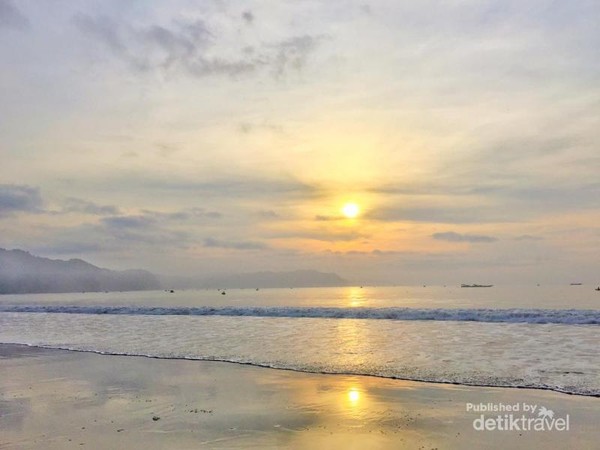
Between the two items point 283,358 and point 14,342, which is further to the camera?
point 14,342

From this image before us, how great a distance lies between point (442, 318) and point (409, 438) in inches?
1261

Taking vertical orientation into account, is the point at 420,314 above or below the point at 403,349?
above

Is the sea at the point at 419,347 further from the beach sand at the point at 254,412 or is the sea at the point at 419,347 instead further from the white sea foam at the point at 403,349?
the beach sand at the point at 254,412

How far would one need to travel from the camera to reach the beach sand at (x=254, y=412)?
8.70 metres

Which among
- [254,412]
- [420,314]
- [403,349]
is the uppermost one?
[420,314]

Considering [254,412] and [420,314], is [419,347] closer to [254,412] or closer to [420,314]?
[254,412]

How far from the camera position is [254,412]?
1070 centimetres

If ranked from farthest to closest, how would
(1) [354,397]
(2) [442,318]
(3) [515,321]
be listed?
1. (2) [442,318]
2. (3) [515,321]
3. (1) [354,397]

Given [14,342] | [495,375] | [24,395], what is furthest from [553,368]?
[14,342]

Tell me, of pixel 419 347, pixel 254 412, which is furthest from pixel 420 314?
pixel 254 412

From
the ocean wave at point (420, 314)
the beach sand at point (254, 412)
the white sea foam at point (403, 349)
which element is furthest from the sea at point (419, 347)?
the beach sand at point (254, 412)

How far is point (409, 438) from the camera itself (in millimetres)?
8750

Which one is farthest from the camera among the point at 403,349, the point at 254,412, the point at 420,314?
the point at 420,314

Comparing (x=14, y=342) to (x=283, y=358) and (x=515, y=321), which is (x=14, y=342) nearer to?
(x=283, y=358)
